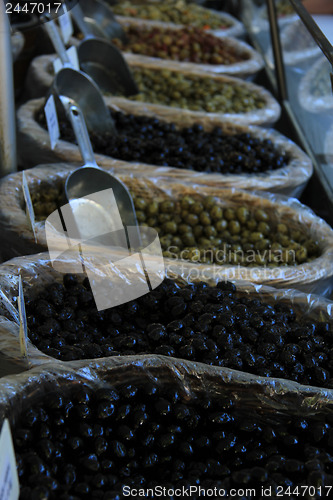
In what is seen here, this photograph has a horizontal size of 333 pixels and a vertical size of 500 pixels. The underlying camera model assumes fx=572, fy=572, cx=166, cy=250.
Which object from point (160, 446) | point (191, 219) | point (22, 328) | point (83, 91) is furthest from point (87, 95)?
point (160, 446)

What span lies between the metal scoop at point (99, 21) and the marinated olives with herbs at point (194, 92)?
0.46 metres

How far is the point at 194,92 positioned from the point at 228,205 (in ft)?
3.61

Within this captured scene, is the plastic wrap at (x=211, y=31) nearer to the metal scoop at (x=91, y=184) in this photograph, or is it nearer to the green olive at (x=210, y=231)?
the metal scoop at (x=91, y=184)

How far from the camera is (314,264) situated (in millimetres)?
1853

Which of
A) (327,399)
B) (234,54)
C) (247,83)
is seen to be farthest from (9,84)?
(234,54)

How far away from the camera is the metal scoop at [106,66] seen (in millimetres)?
Result: 3018

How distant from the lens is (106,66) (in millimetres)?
3053

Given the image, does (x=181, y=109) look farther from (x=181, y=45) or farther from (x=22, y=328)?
(x=22, y=328)

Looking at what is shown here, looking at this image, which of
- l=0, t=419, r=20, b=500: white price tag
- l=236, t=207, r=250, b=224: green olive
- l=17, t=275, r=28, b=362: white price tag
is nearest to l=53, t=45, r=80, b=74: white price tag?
l=236, t=207, r=250, b=224: green olive

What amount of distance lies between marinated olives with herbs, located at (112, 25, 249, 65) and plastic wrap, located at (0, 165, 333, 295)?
5.03ft

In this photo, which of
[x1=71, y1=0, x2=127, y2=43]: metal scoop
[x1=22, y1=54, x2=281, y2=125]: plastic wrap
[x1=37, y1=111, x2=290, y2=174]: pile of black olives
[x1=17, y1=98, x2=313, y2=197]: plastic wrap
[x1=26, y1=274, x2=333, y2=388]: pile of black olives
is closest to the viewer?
[x1=26, y1=274, x2=333, y2=388]: pile of black olives

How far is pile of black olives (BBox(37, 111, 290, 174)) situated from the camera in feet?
7.72

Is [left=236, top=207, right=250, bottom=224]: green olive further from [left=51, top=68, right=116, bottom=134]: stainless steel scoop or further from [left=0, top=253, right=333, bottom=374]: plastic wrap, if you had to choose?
[left=51, top=68, right=116, bottom=134]: stainless steel scoop

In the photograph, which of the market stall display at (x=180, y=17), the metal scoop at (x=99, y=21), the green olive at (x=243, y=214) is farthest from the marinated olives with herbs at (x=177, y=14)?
the green olive at (x=243, y=214)
